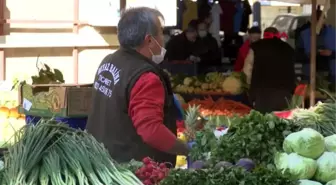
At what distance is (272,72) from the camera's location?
9.20 metres

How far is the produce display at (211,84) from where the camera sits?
988 centimetres

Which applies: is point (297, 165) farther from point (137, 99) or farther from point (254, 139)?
point (137, 99)

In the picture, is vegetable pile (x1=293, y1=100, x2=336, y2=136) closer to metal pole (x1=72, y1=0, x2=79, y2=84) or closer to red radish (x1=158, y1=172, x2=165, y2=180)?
red radish (x1=158, y1=172, x2=165, y2=180)

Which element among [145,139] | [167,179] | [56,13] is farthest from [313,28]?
[167,179]

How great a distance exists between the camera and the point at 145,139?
3.75 m

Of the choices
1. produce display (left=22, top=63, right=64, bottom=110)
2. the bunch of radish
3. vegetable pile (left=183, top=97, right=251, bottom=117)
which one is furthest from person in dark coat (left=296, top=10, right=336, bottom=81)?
the bunch of radish

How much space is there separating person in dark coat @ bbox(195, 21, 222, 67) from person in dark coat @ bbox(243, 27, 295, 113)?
2.60 metres

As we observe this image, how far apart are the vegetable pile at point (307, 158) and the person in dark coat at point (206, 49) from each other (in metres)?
8.55

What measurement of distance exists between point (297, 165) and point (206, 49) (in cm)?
878

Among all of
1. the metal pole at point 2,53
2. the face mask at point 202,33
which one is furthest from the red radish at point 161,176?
the face mask at point 202,33

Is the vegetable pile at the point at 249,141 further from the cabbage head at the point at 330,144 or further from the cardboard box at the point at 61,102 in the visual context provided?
the cardboard box at the point at 61,102

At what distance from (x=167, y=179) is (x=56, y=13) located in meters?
5.76

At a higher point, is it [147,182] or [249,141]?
[249,141]

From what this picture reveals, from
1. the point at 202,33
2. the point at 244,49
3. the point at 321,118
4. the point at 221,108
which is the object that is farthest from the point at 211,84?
the point at 321,118
